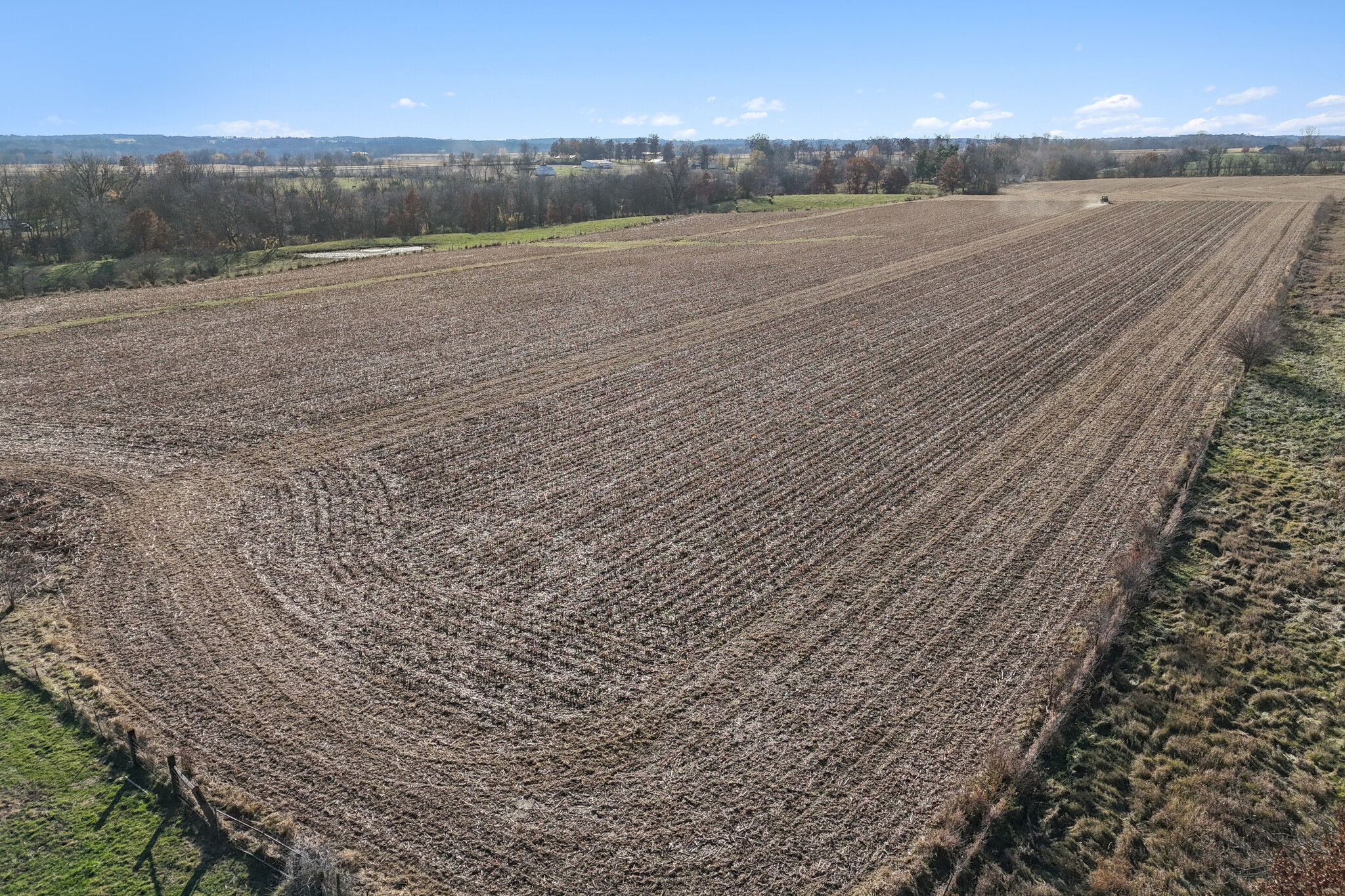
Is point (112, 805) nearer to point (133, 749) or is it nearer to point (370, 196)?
point (133, 749)

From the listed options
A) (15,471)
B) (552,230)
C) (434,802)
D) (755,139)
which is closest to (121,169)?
(552,230)

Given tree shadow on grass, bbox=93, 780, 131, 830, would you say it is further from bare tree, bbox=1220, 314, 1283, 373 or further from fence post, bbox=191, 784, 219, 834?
bare tree, bbox=1220, 314, 1283, 373

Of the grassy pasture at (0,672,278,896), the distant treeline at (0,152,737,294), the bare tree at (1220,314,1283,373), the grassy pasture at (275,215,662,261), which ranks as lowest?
the grassy pasture at (0,672,278,896)

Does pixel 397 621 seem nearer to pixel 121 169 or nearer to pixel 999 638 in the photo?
pixel 999 638

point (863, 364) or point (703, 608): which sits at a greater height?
point (863, 364)

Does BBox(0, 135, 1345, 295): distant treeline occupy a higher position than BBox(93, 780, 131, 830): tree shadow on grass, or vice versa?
BBox(0, 135, 1345, 295): distant treeline

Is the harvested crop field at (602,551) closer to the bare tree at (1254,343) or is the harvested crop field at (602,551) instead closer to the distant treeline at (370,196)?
the bare tree at (1254,343)

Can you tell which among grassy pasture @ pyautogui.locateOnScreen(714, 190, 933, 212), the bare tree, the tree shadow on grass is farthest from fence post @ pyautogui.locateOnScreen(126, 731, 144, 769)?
grassy pasture @ pyautogui.locateOnScreen(714, 190, 933, 212)

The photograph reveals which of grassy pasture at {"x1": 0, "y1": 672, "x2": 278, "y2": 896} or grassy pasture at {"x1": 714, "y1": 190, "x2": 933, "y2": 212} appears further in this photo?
grassy pasture at {"x1": 714, "y1": 190, "x2": 933, "y2": 212}
